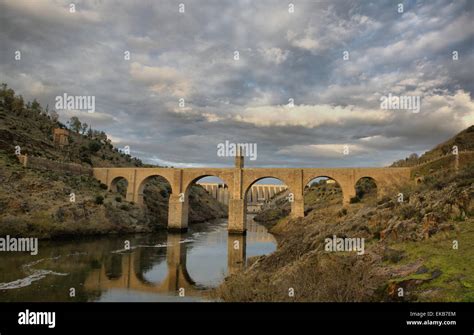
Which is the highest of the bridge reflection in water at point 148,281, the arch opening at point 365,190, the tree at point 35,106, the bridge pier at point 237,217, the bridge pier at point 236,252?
the tree at point 35,106

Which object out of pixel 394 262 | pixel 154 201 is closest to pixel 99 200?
pixel 154 201

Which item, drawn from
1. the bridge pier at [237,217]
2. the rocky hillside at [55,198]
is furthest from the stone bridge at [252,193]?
the bridge pier at [237,217]

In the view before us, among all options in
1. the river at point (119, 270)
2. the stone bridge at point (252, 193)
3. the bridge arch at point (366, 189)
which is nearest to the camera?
the river at point (119, 270)

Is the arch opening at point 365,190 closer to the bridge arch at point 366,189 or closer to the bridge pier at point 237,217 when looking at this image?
the bridge arch at point 366,189

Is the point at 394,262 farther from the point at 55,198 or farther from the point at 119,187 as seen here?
the point at 119,187

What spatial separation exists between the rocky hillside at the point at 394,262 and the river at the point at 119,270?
14.4 feet

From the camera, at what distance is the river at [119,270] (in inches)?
630

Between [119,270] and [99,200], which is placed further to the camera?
[99,200]

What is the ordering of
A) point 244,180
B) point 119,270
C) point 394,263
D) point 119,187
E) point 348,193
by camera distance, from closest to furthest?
point 394,263 < point 119,270 < point 348,193 < point 244,180 < point 119,187

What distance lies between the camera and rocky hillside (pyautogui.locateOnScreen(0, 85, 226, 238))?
3223cm

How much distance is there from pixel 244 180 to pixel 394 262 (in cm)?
3467

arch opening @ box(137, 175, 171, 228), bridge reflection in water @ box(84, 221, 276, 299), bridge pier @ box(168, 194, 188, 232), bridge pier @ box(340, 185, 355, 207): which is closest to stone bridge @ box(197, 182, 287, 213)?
arch opening @ box(137, 175, 171, 228)

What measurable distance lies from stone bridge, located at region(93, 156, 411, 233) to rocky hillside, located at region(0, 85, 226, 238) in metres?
4.14

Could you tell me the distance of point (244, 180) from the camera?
45.4 meters
